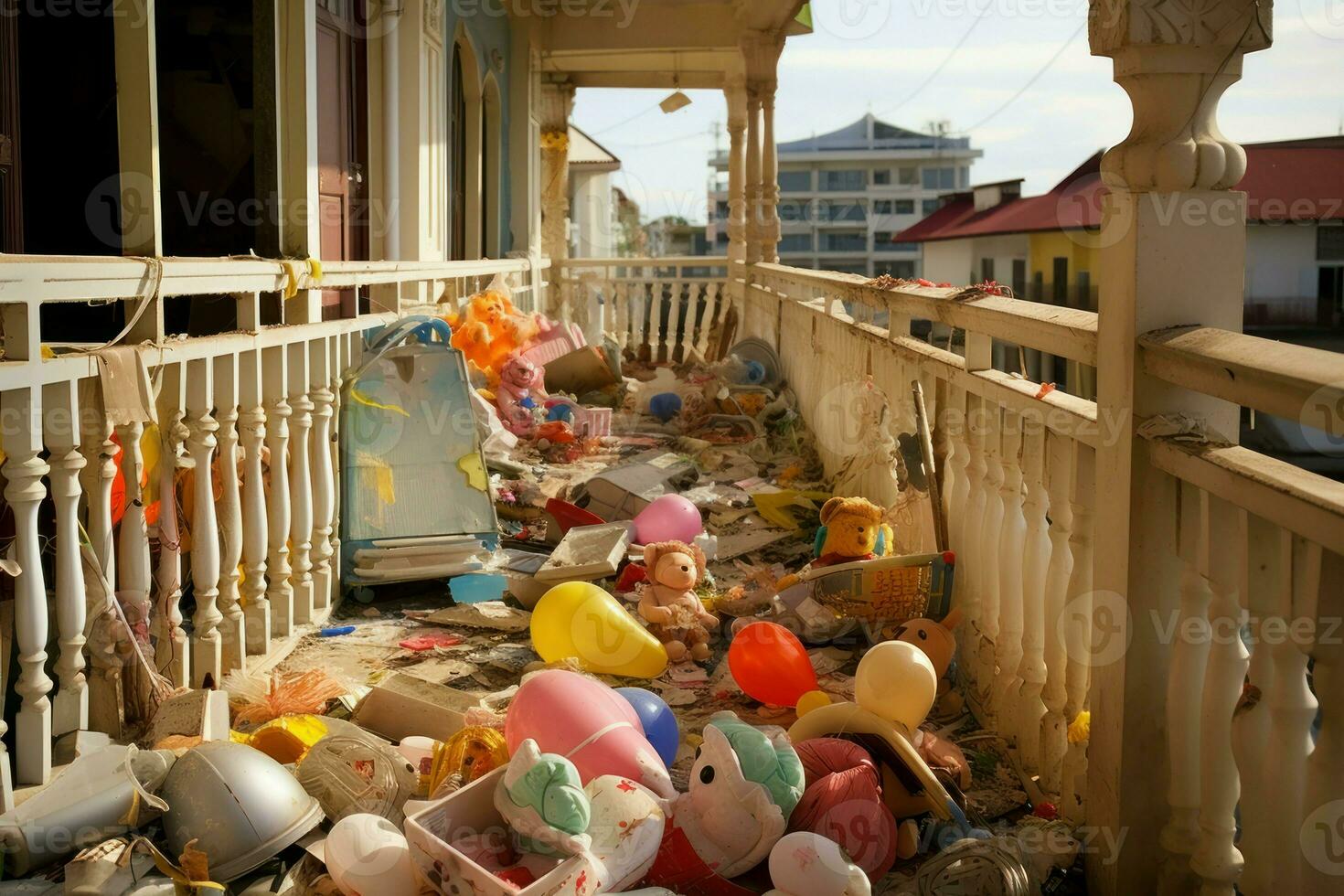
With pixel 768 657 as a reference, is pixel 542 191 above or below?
above

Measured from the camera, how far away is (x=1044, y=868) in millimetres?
2531

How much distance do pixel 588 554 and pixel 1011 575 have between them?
212 cm

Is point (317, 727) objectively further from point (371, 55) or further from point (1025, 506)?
point (371, 55)

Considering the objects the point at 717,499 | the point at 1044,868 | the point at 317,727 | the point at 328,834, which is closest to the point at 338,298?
the point at 717,499

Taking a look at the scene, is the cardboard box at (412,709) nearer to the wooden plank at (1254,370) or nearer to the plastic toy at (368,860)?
the plastic toy at (368,860)

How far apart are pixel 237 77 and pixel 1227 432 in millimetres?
6072

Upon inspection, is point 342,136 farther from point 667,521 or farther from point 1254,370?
point 1254,370

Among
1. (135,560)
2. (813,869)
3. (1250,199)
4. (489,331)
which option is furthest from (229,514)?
(1250,199)

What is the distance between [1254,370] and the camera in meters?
1.87

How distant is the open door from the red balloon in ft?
12.2

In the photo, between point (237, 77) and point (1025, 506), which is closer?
point (1025, 506)

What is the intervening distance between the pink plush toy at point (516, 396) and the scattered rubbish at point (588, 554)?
3021 millimetres

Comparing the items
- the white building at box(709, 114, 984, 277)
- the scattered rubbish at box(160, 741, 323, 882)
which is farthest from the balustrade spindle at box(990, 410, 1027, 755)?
the white building at box(709, 114, 984, 277)

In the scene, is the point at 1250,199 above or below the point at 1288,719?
above
